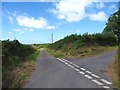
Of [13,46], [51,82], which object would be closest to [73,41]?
[13,46]

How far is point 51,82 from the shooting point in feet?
43.0

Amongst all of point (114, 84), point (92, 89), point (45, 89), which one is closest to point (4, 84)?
point (45, 89)

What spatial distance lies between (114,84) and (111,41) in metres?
42.7

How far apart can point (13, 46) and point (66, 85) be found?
1801 centimetres

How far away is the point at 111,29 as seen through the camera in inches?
3248

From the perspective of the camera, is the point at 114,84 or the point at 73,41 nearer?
the point at 114,84

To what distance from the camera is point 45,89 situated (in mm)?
11258

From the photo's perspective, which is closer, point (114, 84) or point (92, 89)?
point (92, 89)

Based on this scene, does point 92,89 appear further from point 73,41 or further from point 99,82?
point 73,41

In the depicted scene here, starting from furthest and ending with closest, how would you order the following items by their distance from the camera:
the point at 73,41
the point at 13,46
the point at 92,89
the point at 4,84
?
1. the point at 73,41
2. the point at 13,46
3. the point at 4,84
4. the point at 92,89

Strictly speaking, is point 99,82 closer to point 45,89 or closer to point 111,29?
point 45,89

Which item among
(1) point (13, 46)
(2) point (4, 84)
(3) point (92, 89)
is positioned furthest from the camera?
(1) point (13, 46)

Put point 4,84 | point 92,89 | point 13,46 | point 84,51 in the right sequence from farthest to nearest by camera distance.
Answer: point 84,51 → point 13,46 → point 4,84 → point 92,89

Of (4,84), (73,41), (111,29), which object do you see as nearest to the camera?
(4,84)
